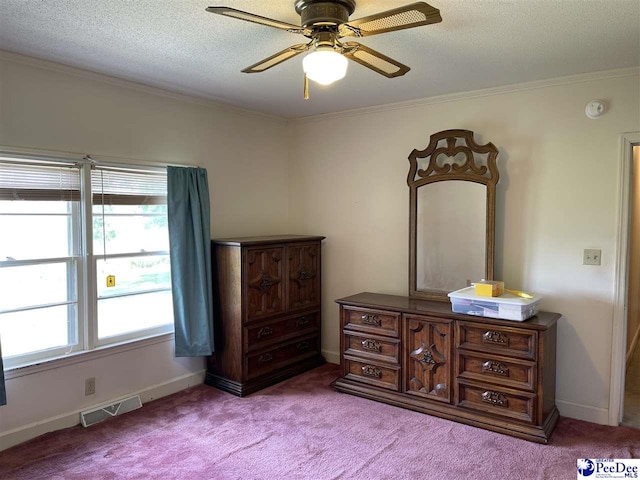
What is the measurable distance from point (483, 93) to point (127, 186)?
2.73 metres

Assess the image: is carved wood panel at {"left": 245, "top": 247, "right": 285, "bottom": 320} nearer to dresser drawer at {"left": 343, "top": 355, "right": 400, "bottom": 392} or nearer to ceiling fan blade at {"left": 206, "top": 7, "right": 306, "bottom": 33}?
dresser drawer at {"left": 343, "top": 355, "right": 400, "bottom": 392}

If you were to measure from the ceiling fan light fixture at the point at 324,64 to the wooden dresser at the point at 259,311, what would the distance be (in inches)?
73.4

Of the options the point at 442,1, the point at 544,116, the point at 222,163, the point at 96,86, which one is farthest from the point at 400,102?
the point at 96,86

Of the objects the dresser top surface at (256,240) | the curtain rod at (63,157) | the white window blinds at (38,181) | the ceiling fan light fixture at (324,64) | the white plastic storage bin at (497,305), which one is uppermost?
the ceiling fan light fixture at (324,64)

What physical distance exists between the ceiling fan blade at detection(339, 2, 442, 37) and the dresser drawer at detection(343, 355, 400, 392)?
7.79 feet

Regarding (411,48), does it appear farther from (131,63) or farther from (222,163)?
(222,163)

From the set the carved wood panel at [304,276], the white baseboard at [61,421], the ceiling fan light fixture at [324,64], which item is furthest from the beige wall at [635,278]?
the white baseboard at [61,421]

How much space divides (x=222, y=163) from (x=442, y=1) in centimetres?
246

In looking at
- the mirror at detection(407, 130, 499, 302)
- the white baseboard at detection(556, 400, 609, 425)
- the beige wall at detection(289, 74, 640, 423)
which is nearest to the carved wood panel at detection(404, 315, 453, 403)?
the mirror at detection(407, 130, 499, 302)

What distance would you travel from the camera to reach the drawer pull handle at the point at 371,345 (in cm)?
359

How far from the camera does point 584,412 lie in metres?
3.27

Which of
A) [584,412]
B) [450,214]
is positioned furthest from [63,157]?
[584,412]

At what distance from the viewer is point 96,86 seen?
322 centimetres

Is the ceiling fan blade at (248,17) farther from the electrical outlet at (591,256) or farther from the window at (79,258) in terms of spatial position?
the electrical outlet at (591,256)
